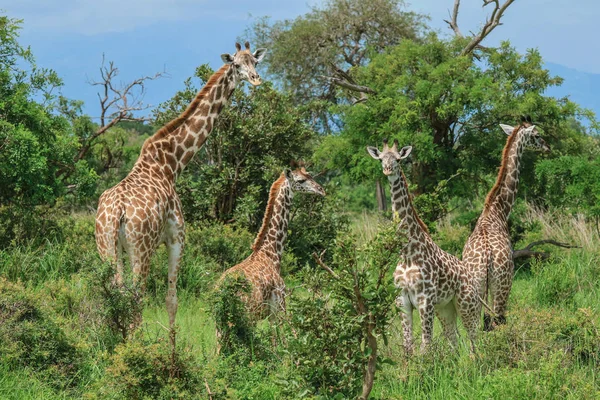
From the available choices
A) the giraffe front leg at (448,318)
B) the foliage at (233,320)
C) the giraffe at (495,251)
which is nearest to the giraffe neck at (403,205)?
the giraffe front leg at (448,318)

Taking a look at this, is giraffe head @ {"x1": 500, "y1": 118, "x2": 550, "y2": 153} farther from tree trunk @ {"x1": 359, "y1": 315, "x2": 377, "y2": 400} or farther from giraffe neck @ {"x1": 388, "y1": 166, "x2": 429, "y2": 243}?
tree trunk @ {"x1": 359, "y1": 315, "x2": 377, "y2": 400}

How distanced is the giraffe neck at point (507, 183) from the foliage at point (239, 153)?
4.41m

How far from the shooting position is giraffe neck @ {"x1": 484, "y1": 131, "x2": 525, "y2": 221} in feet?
34.0

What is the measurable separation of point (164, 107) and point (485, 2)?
28.2 feet

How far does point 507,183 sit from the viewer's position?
1058 centimetres

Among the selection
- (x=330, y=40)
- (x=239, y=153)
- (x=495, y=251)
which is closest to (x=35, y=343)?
(x=495, y=251)

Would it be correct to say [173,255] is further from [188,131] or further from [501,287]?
[501,287]

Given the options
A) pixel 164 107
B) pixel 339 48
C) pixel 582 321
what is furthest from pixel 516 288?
pixel 339 48

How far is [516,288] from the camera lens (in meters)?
12.6

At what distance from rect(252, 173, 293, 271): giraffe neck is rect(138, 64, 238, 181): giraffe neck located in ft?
3.79

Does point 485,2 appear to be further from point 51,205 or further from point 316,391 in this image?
point 316,391

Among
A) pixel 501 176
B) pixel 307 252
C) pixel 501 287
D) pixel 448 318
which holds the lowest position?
pixel 307 252

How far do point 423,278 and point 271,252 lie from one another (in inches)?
80.2

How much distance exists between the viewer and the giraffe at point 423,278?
818 cm
